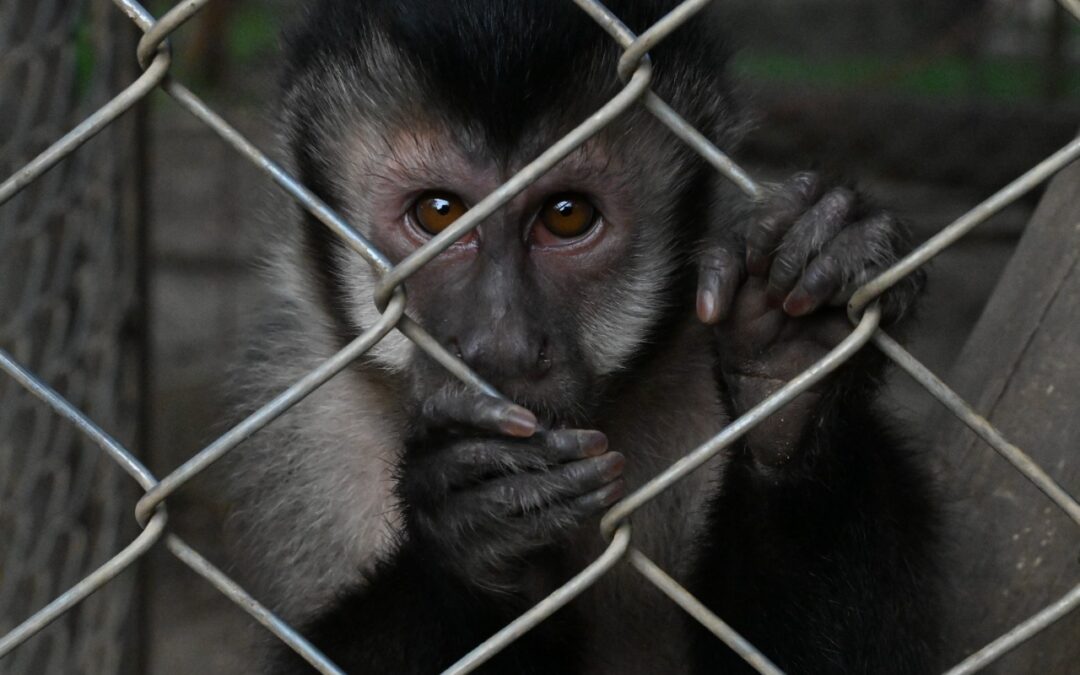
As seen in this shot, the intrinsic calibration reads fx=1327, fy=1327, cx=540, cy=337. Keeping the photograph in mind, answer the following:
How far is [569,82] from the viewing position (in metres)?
2.85

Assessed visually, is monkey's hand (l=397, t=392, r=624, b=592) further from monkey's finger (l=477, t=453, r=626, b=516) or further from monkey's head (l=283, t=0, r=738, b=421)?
monkey's head (l=283, t=0, r=738, b=421)

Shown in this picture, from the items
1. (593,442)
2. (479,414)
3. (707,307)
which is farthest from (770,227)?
(479,414)

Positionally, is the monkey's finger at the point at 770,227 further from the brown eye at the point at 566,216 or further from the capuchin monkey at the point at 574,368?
the brown eye at the point at 566,216

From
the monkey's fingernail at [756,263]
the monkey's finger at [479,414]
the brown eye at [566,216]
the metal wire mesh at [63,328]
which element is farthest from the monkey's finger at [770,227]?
the metal wire mesh at [63,328]

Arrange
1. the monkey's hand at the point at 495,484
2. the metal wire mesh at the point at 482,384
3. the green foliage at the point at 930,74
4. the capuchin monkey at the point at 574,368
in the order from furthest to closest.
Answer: the green foliage at the point at 930,74
the capuchin monkey at the point at 574,368
the monkey's hand at the point at 495,484
the metal wire mesh at the point at 482,384

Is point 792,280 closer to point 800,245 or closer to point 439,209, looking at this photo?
point 800,245

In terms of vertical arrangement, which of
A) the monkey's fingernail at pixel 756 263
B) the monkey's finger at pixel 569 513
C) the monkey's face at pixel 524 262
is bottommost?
the monkey's finger at pixel 569 513

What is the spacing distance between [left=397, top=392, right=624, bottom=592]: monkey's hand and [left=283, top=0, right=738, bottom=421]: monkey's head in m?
0.23

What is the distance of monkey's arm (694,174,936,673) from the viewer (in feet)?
7.03

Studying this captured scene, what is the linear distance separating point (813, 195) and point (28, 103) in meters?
2.77

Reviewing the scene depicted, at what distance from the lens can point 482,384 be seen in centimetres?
190

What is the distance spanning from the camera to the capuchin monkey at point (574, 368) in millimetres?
2227

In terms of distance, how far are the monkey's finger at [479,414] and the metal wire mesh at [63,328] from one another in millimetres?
2168

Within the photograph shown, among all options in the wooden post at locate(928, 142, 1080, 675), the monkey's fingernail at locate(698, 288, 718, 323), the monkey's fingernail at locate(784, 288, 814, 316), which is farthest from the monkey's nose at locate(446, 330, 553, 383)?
the wooden post at locate(928, 142, 1080, 675)
